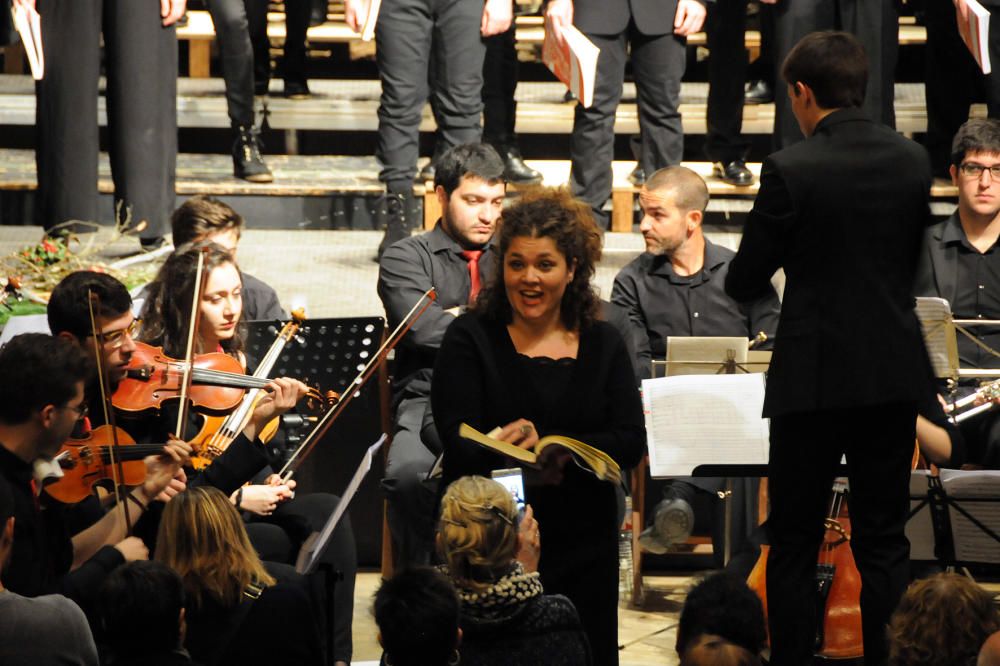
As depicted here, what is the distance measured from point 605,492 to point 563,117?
13.6ft

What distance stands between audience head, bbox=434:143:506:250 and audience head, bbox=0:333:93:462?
5.69ft

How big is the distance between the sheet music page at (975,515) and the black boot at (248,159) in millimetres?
3618

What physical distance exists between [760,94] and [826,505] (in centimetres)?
440

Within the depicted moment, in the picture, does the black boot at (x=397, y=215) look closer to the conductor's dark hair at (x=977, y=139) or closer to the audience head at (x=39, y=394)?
the conductor's dark hair at (x=977, y=139)

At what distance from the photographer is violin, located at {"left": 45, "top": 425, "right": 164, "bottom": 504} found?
3404 mm

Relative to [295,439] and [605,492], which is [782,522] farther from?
[295,439]

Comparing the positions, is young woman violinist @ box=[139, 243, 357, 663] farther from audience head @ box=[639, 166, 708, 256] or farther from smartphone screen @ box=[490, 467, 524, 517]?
audience head @ box=[639, 166, 708, 256]

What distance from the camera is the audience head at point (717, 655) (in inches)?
98.3

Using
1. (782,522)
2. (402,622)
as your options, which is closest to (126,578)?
(402,622)

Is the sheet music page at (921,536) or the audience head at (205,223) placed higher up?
the audience head at (205,223)

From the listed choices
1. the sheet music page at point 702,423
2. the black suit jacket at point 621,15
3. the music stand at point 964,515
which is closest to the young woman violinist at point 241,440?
the sheet music page at point 702,423

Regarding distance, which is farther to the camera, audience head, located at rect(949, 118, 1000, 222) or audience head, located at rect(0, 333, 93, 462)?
Result: audience head, located at rect(949, 118, 1000, 222)

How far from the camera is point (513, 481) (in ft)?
10.2

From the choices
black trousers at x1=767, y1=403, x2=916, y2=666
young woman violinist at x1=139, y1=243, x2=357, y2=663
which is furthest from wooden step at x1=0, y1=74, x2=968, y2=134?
black trousers at x1=767, y1=403, x2=916, y2=666
